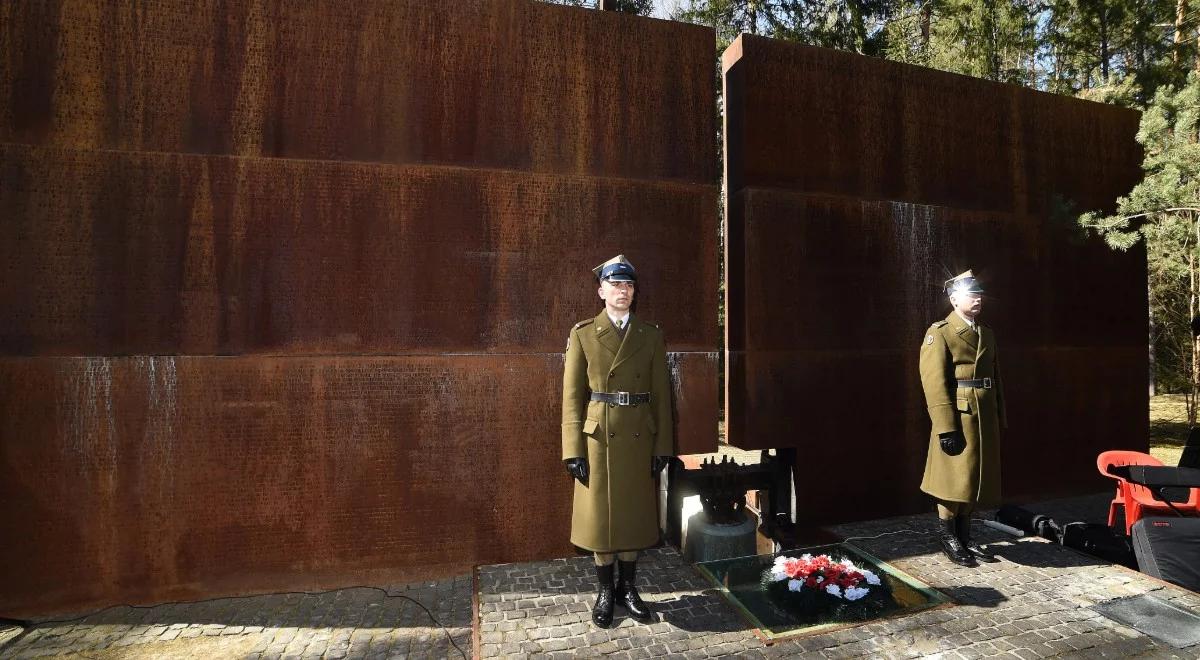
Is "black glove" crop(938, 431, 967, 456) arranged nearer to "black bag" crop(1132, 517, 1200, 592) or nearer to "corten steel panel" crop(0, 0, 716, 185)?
"black bag" crop(1132, 517, 1200, 592)

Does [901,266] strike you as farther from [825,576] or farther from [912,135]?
[825,576]

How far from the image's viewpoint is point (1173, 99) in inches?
247

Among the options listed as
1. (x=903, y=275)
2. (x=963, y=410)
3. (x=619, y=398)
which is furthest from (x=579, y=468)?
(x=903, y=275)

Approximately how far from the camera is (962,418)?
14.9 feet

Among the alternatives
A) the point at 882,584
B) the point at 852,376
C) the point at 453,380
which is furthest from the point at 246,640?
the point at 852,376

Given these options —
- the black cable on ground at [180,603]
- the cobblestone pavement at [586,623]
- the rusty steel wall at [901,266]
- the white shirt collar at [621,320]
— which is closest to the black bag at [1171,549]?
the cobblestone pavement at [586,623]

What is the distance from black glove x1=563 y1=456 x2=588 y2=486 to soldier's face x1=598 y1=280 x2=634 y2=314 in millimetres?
997

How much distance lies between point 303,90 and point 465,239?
1660mm

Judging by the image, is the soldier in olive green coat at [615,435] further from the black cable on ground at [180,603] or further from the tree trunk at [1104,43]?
the tree trunk at [1104,43]

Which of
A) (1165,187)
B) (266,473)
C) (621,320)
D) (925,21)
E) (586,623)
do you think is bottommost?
(586,623)

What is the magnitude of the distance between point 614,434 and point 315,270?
2653 mm

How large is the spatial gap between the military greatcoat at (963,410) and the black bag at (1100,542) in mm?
972

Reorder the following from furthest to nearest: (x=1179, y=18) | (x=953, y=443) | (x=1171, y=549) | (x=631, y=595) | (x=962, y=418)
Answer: (x=1179, y=18)
(x=962, y=418)
(x=953, y=443)
(x=1171, y=549)
(x=631, y=595)

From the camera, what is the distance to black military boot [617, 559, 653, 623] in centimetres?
370
